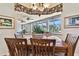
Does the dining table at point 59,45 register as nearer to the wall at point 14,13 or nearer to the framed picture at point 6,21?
the wall at point 14,13

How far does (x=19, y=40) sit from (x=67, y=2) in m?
A: 0.80

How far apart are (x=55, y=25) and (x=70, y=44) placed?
1.03ft

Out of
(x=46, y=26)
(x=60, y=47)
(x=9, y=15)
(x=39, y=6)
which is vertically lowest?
(x=60, y=47)

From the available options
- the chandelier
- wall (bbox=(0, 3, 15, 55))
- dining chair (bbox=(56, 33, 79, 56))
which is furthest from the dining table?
the chandelier

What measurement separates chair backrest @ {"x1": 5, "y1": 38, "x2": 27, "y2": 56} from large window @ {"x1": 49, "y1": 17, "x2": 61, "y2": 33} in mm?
383

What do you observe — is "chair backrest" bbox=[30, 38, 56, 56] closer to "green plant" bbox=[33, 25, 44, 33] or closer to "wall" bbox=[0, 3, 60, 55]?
"green plant" bbox=[33, 25, 44, 33]

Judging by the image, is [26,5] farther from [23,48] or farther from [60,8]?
[23,48]

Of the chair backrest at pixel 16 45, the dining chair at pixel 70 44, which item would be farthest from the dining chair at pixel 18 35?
the dining chair at pixel 70 44

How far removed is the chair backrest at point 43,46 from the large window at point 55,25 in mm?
145

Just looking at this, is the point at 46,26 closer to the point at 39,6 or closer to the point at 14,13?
the point at 39,6

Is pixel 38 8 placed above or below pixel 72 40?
above

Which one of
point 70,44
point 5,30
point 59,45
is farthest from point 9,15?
point 70,44

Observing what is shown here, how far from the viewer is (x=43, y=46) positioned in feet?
5.61

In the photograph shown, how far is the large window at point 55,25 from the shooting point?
5.61ft
